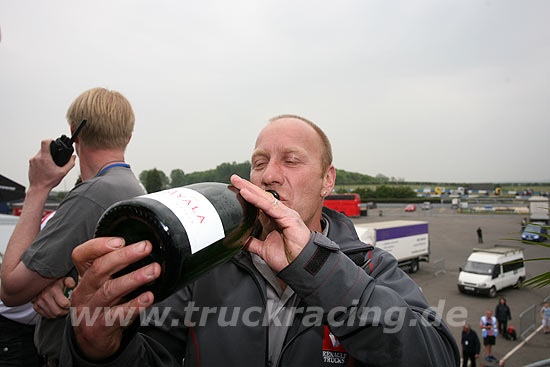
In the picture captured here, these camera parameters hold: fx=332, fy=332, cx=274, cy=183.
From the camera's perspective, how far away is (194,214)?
1391 mm

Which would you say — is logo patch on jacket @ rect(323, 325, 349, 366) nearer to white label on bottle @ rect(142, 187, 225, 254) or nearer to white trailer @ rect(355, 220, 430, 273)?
white label on bottle @ rect(142, 187, 225, 254)

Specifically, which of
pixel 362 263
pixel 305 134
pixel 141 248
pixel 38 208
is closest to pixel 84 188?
pixel 38 208

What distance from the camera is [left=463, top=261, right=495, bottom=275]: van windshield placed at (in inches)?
730

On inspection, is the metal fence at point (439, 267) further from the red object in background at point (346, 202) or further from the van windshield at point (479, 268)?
the red object in background at point (346, 202)

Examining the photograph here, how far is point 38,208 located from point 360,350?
2329 millimetres

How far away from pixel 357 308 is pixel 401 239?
22796 mm

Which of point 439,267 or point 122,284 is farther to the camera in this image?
point 439,267

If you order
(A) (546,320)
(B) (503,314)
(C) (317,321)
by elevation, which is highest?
Result: (C) (317,321)

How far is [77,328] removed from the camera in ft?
4.84

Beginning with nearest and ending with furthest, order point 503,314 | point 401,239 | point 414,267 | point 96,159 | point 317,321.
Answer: point 317,321 < point 96,159 < point 503,314 < point 401,239 < point 414,267

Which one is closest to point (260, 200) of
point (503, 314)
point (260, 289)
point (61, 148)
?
point (260, 289)

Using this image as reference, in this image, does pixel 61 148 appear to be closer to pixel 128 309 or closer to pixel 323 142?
pixel 128 309

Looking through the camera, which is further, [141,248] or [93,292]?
[93,292]

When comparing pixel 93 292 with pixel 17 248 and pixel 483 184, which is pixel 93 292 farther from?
pixel 483 184
